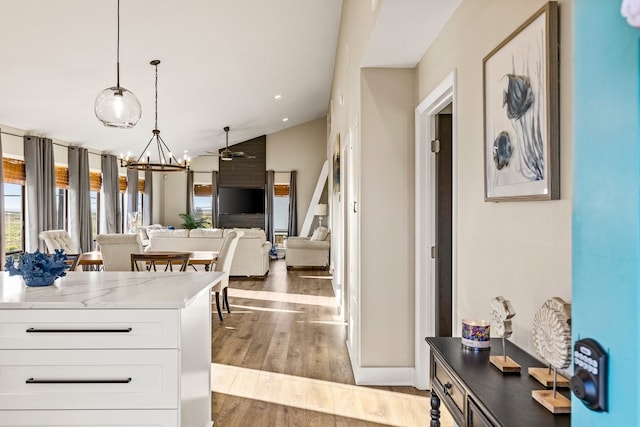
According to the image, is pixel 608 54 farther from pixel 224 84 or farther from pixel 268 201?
pixel 268 201

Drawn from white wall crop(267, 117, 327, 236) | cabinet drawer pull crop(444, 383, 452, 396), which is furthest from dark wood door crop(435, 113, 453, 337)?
white wall crop(267, 117, 327, 236)

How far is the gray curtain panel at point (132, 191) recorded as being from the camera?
10.9 meters

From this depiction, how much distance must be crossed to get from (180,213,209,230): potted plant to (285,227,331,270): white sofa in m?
3.65

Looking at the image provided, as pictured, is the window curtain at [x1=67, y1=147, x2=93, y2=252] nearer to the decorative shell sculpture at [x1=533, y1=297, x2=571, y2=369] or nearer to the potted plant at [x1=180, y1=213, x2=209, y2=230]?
the potted plant at [x1=180, y1=213, x2=209, y2=230]

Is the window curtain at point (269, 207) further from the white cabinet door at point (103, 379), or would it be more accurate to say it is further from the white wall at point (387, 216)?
the white cabinet door at point (103, 379)

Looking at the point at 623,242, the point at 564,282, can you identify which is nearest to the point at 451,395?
the point at 564,282

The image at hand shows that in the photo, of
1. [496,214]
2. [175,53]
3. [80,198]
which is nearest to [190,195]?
[80,198]

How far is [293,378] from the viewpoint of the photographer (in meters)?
3.67

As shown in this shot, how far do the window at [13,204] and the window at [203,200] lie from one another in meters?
6.10

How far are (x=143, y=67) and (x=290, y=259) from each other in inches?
207

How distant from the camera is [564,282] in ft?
4.69

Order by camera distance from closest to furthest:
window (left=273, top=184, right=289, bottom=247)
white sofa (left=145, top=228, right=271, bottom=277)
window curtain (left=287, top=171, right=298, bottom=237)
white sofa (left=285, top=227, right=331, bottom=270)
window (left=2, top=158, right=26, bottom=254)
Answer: window (left=2, top=158, right=26, bottom=254) < white sofa (left=145, top=228, right=271, bottom=277) < white sofa (left=285, top=227, right=331, bottom=270) < window curtain (left=287, top=171, right=298, bottom=237) < window (left=273, top=184, right=289, bottom=247)

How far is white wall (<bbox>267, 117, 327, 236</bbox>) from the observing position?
12969 mm

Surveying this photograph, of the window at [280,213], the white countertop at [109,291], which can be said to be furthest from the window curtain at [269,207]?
the white countertop at [109,291]
